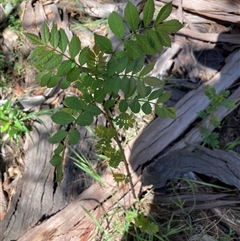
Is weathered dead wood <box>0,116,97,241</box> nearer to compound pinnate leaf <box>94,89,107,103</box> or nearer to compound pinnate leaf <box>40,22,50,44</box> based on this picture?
compound pinnate leaf <box>94,89,107,103</box>

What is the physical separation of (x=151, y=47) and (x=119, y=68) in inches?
5.5

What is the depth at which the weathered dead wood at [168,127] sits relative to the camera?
246 centimetres

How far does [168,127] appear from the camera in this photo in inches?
99.4

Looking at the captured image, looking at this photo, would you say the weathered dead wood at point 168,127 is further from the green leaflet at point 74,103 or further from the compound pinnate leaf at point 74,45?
the compound pinnate leaf at point 74,45

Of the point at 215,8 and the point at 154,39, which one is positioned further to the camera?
the point at 215,8

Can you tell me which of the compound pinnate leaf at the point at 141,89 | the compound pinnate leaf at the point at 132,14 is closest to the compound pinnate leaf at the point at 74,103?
the compound pinnate leaf at the point at 141,89

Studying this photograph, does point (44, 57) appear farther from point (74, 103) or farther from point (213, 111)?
point (213, 111)

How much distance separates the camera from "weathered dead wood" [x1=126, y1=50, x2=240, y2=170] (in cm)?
246

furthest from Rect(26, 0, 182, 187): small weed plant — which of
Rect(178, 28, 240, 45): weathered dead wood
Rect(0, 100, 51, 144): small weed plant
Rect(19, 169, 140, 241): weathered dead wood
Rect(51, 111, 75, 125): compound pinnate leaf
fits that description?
Rect(178, 28, 240, 45): weathered dead wood

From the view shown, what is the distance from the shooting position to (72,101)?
140cm

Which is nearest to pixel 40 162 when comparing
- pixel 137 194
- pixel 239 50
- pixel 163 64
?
pixel 137 194

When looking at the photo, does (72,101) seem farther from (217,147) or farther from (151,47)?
(217,147)

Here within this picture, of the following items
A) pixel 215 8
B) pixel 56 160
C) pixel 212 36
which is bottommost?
pixel 212 36

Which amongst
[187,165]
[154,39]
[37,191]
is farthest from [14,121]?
[154,39]
